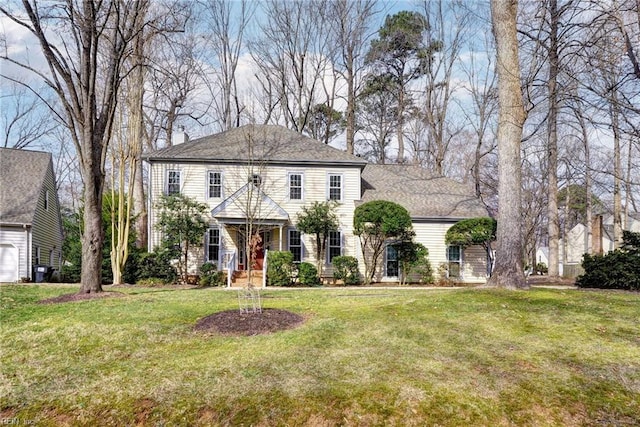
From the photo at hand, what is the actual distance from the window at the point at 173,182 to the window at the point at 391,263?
9470 mm

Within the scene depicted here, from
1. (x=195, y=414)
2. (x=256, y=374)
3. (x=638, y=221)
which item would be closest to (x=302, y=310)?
(x=256, y=374)

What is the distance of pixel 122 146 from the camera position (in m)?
16.3

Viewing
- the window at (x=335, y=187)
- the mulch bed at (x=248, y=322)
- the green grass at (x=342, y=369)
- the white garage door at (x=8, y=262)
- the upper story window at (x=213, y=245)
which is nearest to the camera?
the green grass at (x=342, y=369)

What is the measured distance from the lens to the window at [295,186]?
19422 millimetres

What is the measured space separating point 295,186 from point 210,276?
537 cm

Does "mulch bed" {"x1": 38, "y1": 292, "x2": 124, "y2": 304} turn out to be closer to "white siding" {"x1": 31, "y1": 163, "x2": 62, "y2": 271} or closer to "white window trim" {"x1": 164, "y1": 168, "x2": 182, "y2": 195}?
"white window trim" {"x1": 164, "y1": 168, "x2": 182, "y2": 195}

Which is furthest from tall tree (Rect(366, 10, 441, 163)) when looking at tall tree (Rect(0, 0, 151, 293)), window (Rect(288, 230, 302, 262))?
tall tree (Rect(0, 0, 151, 293))

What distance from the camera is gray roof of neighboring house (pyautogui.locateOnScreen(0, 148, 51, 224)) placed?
62.3ft

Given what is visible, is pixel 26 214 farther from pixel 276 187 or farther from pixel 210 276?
pixel 276 187

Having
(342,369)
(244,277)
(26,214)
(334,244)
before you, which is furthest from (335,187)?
(342,369)

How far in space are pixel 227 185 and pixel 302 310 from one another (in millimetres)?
11499

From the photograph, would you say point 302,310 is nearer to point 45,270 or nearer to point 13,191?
point 45,270

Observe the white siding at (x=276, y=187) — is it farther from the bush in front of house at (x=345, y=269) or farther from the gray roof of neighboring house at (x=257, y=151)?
the bush in front of house at (x=345, y=269)

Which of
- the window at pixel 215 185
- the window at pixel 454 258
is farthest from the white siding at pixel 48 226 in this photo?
the window at pixel 454 258
